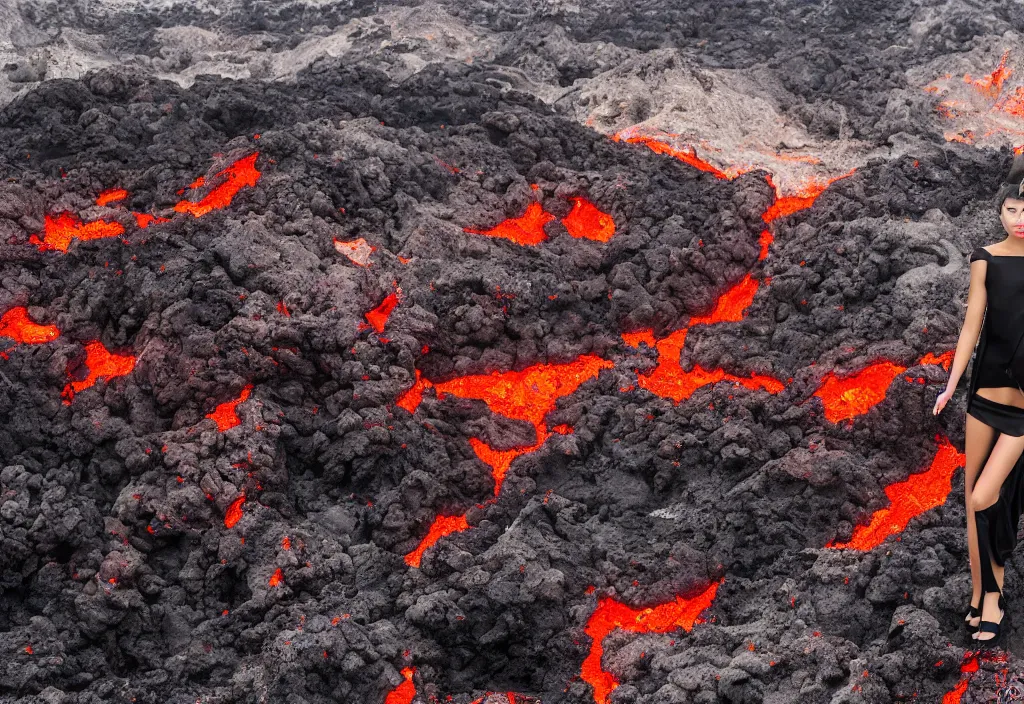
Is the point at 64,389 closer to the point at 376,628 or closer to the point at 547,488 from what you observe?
the point at 376,628

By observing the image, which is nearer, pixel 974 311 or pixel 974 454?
pixel 974 311

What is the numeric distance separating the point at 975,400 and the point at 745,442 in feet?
15.9

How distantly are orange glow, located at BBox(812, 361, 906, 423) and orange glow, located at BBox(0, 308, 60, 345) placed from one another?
11.1 metres

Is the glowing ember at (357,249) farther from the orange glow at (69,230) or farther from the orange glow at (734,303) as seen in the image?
the orange glow at (734,303)

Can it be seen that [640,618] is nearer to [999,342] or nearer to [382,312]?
[999,342]

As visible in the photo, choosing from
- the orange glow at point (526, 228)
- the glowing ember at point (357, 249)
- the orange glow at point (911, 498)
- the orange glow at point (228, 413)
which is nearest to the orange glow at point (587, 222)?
the orange glow at point (526, 228)

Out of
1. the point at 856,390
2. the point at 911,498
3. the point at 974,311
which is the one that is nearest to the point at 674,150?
the point at 856,390

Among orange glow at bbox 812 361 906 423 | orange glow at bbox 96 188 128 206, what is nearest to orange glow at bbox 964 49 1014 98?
orange glow at bbox 812 361 906 423

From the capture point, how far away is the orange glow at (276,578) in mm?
11312

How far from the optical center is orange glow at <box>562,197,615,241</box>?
15.8 m

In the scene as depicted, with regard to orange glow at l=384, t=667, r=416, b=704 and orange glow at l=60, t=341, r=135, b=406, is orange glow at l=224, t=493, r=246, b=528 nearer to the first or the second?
orange glow at l=60, t=341, r=135, b=406

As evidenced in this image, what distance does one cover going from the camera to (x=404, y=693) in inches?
408

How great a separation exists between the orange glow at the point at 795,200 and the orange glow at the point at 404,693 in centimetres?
946

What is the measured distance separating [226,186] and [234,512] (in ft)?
20.7
